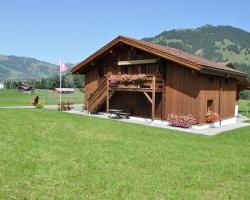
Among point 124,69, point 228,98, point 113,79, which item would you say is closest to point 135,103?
point 113,79

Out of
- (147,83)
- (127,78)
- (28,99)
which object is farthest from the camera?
(28,99)

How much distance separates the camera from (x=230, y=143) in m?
→ 15.8

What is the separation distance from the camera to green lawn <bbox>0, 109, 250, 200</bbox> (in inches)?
305

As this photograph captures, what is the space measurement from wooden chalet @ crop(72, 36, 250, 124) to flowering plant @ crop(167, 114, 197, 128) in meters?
0.36

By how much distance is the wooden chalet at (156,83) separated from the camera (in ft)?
71.1

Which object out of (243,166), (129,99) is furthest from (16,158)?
(129,99)

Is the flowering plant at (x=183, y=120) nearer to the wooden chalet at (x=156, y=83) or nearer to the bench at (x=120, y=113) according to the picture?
the wooden chalet at (x=156, y=83)

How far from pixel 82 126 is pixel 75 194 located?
10.6 meters

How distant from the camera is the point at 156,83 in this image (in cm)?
2303

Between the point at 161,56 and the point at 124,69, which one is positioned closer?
the point at 161,56

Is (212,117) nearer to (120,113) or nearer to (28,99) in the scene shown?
(120,113)

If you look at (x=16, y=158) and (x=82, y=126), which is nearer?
(x=16, y=158)

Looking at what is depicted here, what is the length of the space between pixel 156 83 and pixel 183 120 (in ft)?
11.1

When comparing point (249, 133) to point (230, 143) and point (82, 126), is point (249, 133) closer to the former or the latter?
point (230, 143)
